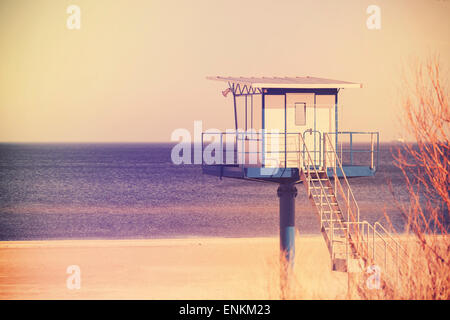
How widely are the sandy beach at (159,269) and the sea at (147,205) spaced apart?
7.31 meters

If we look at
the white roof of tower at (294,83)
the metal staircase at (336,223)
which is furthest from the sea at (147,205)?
the white roof of tower at (294,83)

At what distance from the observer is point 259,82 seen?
19016 mm

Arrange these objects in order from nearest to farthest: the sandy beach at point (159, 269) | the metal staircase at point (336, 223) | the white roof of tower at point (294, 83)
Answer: the metal staircase at point (336, 223), the white roof of tower at point (294, 83), the sandy beach at point (159, 269)

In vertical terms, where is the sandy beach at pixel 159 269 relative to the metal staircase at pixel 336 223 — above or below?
below

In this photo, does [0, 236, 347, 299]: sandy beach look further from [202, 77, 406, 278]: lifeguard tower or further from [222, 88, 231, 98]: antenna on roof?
[222, 88, 231, 98]: antenna on roof

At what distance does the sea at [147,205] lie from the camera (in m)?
57.2

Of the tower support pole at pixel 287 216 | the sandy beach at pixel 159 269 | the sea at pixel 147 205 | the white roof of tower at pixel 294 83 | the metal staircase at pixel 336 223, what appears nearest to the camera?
the metal staircase at pixel 336 223

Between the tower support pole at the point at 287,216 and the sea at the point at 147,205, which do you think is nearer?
the tower support pole at the point at 287,216

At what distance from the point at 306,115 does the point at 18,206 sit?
66941 millimetres

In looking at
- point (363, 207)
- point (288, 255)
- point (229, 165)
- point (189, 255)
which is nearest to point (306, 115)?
point (229, 165)

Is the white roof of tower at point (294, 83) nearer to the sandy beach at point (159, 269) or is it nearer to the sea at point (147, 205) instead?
the sandy beach at point (159, 269)

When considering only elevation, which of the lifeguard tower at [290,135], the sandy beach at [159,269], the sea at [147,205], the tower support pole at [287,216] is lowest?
the sea at [147,205]

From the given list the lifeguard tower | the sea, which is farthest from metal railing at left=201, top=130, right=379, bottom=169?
the sea

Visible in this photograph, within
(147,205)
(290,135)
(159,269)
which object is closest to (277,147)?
(290,135)
